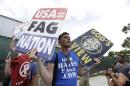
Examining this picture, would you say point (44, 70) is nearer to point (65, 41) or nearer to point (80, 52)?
point (65, 41)

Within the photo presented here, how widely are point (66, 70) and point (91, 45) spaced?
5.67 feet

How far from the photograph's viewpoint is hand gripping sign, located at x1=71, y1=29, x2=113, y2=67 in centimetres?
694

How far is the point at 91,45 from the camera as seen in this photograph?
721 centimetres

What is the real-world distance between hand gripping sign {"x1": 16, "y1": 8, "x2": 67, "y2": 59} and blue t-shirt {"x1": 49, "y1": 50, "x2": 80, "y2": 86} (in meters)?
0.34

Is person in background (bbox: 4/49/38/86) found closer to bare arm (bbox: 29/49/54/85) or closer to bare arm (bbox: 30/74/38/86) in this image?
bare arm (bbox: 30/74/38/86)

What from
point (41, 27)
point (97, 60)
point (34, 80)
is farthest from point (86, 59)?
point (34, 80)

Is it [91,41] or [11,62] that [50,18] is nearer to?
[11,62]

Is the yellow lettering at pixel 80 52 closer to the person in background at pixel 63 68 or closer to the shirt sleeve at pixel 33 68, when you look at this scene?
the person in background at pixel 63 68

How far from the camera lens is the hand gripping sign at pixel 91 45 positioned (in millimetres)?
6938

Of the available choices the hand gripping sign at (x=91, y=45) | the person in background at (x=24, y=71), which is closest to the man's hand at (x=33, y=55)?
the person in background at (x=24, y=71)

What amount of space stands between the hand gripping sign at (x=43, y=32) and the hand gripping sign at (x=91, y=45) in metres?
1.41

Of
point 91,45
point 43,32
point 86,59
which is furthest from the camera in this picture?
point 91,45

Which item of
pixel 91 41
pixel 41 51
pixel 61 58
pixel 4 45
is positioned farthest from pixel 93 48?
pixel 4 45

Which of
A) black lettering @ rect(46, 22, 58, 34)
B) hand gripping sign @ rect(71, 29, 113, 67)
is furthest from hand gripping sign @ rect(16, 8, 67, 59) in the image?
hand gripping sign @ rect(71, 29, 113, 67)
